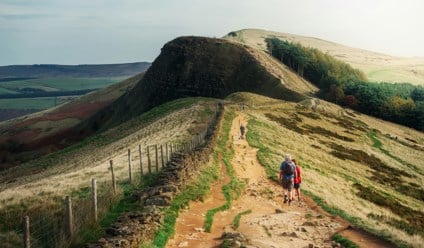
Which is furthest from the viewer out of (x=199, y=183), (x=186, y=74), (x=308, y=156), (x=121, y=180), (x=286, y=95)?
(x=186, y=74)

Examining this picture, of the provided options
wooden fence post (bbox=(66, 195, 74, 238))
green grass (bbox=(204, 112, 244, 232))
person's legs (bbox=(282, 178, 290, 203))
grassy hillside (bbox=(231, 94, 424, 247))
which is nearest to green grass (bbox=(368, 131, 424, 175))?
grassy hillside (bbox=(231, 94, 424, 247))

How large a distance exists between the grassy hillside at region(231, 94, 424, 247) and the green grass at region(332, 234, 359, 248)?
82.9 inches

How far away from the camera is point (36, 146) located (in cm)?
13712

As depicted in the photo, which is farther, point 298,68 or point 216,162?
point 298,68

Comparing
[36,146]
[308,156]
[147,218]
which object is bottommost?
[36,146]

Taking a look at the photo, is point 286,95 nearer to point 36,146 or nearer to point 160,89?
point 160,89

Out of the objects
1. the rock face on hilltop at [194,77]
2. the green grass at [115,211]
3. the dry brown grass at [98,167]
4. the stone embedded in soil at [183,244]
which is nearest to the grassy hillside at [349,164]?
the dry brown grass at [98,167]

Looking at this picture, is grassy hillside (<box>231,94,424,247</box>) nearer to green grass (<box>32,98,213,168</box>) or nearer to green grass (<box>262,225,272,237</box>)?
green grass (<box>262,225,272,237</box>)

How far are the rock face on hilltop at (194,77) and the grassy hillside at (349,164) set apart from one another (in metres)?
39.8

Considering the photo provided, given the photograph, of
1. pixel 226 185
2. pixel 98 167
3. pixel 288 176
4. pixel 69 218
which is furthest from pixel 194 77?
pixel 69 218

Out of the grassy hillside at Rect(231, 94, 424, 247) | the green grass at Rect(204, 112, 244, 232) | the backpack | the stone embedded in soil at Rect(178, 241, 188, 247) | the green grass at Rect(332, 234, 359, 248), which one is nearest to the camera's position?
the stone embedded in soil at Rect(178, 241, 188, 247)

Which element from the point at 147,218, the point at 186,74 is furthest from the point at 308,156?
the point at 186,74

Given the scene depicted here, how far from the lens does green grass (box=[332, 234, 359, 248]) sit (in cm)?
1972

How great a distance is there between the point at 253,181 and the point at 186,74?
118 metres
